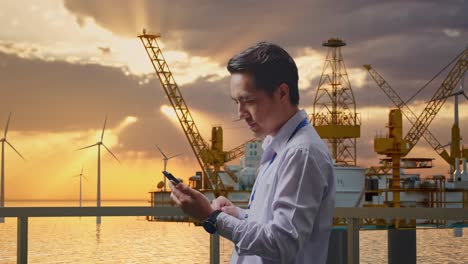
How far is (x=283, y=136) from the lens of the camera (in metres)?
2.26

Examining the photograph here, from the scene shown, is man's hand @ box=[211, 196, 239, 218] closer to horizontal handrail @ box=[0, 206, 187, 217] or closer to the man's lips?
the man's lips

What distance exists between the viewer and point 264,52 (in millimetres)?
2266

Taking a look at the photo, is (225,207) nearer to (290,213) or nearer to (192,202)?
(192,202)

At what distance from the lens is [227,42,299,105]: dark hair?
224 cm

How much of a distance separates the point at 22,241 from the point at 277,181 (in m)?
3.01

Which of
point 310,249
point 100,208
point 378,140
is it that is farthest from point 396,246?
point 378,140

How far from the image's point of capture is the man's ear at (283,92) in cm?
225

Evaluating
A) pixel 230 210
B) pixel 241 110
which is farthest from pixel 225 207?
pixel 241 110

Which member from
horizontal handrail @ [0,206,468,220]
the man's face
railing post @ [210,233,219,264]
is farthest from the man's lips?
railing post @ [210,233,219,264]

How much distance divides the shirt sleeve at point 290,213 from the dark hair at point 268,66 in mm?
223

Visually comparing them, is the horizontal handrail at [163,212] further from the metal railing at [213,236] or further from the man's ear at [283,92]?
the man's ear at [283,92]

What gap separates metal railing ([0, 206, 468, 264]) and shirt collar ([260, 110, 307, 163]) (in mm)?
2400

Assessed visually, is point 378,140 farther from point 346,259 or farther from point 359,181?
point 346,259

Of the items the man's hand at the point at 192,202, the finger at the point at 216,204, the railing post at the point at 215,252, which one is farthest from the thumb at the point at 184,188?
the railing post at the point at 215,252
